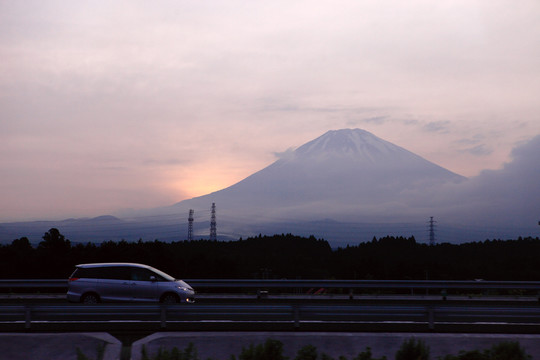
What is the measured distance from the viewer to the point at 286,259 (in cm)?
14012

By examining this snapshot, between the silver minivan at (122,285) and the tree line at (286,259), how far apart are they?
139 ft

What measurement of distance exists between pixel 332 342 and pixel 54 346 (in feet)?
19.0

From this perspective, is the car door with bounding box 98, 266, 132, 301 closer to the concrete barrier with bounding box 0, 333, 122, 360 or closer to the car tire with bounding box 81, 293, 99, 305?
the car tire with bounding box 81, 293, 99, 305

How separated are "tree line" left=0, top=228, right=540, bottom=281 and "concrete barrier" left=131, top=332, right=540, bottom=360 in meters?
52.0

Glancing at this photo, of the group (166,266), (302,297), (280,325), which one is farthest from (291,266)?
(280,325)

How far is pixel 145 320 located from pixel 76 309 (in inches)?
64.3

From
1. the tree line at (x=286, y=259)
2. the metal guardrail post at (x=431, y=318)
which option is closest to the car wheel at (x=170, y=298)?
the metal guardrail post at (x=431, y=318)

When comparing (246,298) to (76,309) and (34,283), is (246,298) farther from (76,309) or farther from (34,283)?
(76,309)

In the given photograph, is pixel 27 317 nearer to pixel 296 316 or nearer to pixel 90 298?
pixel 296 316

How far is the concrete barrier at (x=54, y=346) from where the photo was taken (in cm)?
1414

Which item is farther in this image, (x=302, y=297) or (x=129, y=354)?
(x=302, y=297)

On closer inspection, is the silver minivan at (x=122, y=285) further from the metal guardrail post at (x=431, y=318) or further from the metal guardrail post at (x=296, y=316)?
the metal guardrail post at (x=431, y=318)

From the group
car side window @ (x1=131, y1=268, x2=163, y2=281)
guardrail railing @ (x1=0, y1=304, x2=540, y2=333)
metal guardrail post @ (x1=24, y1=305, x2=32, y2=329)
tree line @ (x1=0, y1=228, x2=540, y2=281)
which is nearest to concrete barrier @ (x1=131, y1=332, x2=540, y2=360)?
guardrail railing @ (x1=0, y1=304, x2=540, y2=333)

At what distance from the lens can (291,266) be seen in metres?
129
